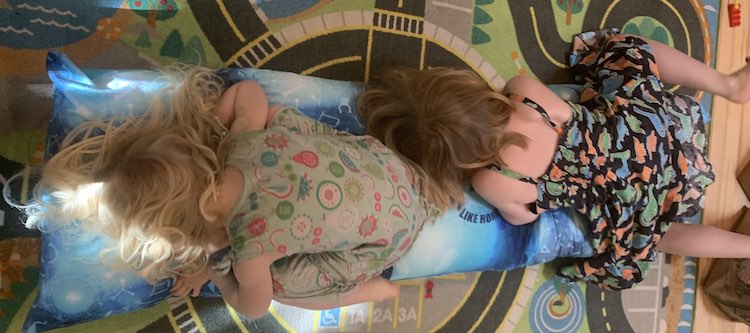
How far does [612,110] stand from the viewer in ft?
4.75

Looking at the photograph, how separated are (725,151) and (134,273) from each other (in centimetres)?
181

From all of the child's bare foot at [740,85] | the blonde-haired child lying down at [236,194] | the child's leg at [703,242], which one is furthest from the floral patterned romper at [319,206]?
the child's bare foot at [740,85]

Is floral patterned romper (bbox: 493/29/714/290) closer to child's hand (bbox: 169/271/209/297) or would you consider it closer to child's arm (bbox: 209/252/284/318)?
child's arm (bbox: 209/252/284/318)

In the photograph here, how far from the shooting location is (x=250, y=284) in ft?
3.49

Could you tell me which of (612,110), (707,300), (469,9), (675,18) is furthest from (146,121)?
(707,300)

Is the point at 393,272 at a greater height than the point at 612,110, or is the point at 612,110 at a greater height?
the point at 612,110

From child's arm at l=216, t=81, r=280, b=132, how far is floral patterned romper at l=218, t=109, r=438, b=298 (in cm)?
3

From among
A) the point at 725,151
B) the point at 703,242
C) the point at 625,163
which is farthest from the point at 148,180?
the point at 725,151

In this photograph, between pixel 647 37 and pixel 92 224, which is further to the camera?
pixel 647 37

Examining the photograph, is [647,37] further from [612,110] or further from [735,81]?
[612,110]

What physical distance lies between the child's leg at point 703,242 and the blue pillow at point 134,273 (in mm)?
317

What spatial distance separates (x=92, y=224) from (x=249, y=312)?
342mm

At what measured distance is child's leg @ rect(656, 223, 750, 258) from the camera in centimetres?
161

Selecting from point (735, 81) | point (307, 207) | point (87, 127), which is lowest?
point (307, 207)
